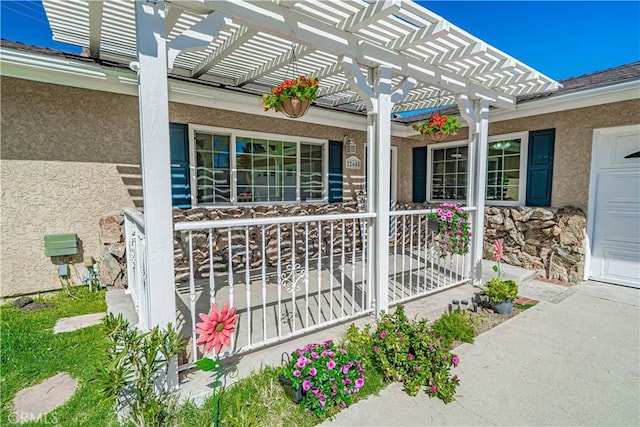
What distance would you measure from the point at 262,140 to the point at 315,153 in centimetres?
121

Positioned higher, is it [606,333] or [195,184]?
[195,184]

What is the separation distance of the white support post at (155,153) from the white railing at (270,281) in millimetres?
178

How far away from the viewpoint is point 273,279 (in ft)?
15.6

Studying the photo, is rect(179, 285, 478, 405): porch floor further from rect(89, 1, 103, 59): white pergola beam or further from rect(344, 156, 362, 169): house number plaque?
rect(344, 156, 362, 169): house number plaque

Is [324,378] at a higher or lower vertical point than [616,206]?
lower

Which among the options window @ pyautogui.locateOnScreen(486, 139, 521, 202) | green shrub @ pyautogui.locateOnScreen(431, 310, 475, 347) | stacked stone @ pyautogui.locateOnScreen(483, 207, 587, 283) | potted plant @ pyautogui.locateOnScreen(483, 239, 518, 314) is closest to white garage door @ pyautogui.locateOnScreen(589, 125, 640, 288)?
stacked stone @ pyautogui.locateOnScreen(483, 207, 587, 283)

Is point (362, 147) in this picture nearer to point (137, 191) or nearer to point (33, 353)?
point (137, 191)

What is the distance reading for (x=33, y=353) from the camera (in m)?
2.70

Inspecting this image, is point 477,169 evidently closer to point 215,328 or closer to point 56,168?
point 215,328

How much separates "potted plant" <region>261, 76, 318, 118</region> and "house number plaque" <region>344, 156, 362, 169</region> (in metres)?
3.28

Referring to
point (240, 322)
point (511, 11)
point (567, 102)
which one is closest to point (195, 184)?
point (240, 322)

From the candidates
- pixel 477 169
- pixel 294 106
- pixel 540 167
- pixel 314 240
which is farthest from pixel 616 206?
pixel 294 106

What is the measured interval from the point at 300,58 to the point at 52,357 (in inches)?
150

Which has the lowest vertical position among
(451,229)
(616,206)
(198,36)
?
(451,229)
